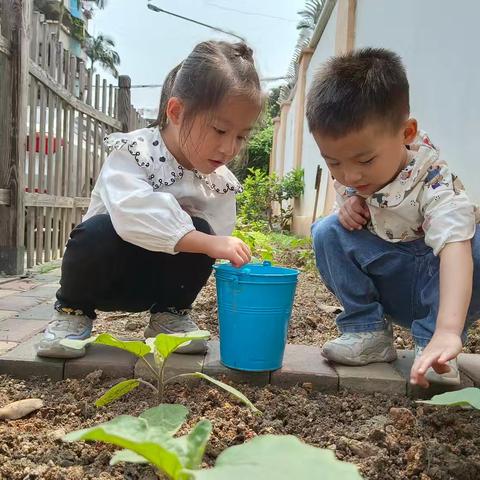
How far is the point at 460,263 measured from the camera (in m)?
1.42

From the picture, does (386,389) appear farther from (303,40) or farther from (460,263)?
(303,40)

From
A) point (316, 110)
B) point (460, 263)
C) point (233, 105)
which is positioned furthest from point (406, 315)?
point (233, 105)

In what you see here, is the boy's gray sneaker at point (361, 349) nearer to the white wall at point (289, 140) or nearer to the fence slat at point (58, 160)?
the fence slat at point (58, 160)

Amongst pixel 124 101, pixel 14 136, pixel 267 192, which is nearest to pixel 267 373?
pixel 14 136

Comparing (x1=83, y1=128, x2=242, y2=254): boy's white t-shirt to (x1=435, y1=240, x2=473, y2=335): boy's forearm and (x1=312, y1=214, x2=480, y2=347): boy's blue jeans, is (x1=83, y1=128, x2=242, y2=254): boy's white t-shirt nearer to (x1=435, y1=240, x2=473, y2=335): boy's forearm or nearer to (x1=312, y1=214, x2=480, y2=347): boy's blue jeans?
(x1=312, y1=214, x2=480, y2=347): boy's blue jeans

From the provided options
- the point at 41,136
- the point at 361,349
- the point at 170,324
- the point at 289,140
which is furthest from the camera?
the point at 289,140

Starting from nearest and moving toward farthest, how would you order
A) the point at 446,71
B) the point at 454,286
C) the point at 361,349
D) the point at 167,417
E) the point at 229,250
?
1. the point at 167,417
2. the point at 454,286
3. the point at 229,250
4. the point at 361,349
5. the point at 446,71

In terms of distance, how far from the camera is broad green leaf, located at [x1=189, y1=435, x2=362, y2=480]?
1.83ft

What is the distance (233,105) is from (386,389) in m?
0.90

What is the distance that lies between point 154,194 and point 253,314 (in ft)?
1.43

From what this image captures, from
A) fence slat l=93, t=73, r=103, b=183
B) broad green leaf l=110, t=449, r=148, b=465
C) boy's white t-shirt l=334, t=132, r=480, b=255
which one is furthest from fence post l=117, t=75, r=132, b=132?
broad green leaf l=110, t=449, r=148, b=465

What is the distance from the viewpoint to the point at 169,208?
5.31 feet

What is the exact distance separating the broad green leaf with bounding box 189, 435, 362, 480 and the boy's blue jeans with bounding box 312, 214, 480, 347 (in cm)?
119

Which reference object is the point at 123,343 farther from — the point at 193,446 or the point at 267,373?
the point at 193,446
